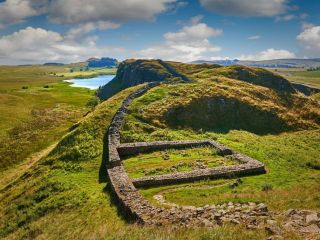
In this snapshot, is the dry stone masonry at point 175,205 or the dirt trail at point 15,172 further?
the dirt trail at point 15,172

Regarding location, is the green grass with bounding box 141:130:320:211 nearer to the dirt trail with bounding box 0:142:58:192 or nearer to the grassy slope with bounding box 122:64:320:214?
the grassy slope with bounding box 122:64:320:214

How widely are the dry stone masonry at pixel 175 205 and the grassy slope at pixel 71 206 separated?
1447 mm

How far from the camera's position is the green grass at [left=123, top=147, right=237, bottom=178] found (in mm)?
40000

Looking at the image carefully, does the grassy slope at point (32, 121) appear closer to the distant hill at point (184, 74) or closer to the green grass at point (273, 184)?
the distant hill at point (184, 74)

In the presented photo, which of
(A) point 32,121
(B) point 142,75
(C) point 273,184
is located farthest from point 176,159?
(B) point 142,75

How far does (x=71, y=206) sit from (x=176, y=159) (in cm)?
1601

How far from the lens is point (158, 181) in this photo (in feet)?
116

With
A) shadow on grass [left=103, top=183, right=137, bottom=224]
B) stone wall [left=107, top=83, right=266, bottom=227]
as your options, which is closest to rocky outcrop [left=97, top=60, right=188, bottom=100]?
stone wall [left=107, top=83, right=266, bottom=227]

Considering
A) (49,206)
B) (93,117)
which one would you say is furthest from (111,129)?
(49,206)

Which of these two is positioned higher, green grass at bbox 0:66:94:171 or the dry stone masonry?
the dry stone masonry

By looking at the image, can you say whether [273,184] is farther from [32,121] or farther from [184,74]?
[184,74]

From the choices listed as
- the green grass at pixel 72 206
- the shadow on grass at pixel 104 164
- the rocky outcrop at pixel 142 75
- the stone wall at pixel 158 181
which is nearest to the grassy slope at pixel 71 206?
the green grass at pixel 72 206

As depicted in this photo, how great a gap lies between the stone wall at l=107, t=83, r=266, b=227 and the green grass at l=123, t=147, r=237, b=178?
1.48 m

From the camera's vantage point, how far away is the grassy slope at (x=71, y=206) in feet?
Answer: 57.4
